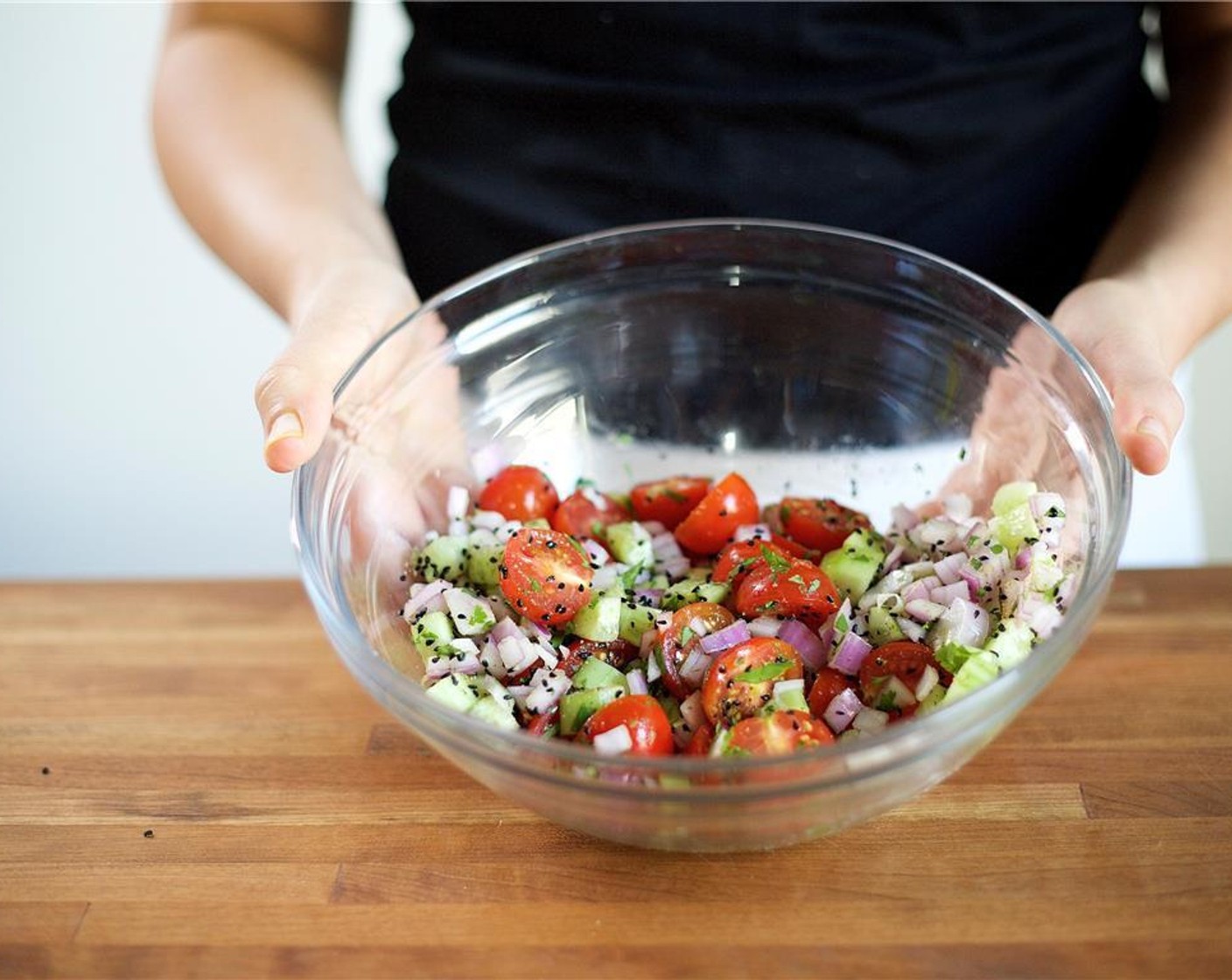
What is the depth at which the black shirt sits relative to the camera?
1.43 m

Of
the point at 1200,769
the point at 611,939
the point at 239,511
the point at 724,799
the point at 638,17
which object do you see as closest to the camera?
the point at 724,799

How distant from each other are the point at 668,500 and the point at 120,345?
6.47 ft

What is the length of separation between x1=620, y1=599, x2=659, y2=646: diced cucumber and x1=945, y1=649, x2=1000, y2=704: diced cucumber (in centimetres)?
26

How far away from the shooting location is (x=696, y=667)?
100cm

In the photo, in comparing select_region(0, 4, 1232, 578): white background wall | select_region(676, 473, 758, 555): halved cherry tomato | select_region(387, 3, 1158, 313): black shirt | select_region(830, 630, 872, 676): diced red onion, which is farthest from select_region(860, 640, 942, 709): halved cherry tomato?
select_region(0, 4, 1232, 578): white background wall

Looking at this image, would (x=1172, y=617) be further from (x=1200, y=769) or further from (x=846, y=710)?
(x=846, y=710)

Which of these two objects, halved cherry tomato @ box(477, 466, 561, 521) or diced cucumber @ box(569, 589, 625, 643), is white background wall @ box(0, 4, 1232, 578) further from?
diced cucumber @ box(569, 589, 625, 643)

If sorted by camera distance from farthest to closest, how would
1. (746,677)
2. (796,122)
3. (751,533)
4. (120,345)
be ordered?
1. (120,345)
2. (796,122)
3. (751,533)
4. (746,677)

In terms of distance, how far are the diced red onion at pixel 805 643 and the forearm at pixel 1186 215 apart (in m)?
0.48

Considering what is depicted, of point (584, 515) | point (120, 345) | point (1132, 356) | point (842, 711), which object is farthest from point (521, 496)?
point (120, 345)

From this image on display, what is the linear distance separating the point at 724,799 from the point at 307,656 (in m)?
0.62

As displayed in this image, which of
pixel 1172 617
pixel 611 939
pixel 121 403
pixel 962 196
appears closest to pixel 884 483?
pixel 1172 617

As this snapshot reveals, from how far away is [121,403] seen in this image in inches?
111

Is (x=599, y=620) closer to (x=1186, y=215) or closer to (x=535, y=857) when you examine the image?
(x=535, y=857)
